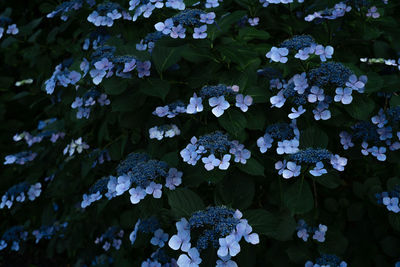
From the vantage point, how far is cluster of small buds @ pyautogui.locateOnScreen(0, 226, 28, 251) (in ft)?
7.98

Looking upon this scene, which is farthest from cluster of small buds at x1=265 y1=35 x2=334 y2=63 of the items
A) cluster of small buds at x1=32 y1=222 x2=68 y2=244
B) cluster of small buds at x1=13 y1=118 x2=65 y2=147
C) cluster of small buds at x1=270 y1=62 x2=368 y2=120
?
cluster of small buds at x1=32 y1=222 x2=68 y2=244

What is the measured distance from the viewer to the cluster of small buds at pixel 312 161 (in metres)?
1.29

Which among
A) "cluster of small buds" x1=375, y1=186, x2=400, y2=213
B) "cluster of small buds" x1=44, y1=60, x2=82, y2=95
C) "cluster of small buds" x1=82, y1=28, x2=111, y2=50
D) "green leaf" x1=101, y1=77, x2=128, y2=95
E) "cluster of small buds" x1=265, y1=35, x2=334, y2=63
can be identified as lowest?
"cluster of small buds" x1=375, y1=186, x2=400, y2=213

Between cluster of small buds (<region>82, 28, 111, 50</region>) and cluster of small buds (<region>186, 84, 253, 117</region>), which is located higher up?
cluster of small buds (<region>186, 84, 253, 117</region>)

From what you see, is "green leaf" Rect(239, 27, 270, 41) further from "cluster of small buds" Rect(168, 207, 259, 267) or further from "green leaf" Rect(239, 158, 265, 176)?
"cluster of small buds" Rect(168, 207, 259, 267)

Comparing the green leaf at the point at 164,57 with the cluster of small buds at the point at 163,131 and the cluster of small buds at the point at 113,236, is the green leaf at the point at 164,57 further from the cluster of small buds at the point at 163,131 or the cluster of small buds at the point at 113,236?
the cluster of small buds at the point at 113,236

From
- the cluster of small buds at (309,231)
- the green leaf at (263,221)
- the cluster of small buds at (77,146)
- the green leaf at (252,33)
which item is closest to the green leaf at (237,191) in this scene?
the green leaf at (263,221)

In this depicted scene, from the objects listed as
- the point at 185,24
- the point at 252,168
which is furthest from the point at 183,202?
the point at 185,24

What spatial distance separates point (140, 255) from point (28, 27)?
58.7 inches

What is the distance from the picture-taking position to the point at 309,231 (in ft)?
6.06

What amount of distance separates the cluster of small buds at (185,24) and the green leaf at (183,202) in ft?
1.82

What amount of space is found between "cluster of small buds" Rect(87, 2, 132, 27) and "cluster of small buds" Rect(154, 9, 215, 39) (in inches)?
11.6

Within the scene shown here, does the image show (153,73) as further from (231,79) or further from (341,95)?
(341,95)

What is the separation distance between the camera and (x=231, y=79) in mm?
1599
